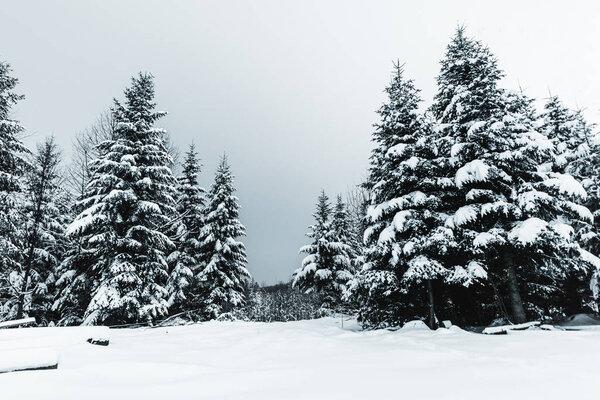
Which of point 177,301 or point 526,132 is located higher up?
point 526,132

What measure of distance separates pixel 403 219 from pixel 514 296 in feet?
16.2

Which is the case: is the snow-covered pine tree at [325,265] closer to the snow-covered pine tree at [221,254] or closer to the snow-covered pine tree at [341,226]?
the snow-covered pine tree at [341,226]

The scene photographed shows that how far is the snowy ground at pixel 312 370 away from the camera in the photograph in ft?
12.4

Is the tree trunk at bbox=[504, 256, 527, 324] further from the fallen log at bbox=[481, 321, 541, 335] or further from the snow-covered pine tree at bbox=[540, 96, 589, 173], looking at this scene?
the snow-covered pine tree at bbox=[540, 96, 589, 173]

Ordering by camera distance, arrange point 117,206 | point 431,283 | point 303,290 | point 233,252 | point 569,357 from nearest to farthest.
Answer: point 569,357 → point 431,283 → point 117,206 → point 233,252 → point 303,290

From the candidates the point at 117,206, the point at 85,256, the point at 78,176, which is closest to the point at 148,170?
the point at 117,206

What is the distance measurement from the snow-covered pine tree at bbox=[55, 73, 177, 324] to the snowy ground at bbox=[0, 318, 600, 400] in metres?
7.58

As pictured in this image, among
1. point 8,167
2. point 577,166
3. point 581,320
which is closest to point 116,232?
point 8,167

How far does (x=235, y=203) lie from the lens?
77.4 feet

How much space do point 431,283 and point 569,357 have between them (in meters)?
7.17

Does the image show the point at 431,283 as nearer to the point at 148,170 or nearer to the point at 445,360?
the point at 445,360

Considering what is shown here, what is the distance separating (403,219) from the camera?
482 inches

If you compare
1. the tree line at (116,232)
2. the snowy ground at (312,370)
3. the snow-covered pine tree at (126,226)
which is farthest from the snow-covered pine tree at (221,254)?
the snowy ground at (312,370)

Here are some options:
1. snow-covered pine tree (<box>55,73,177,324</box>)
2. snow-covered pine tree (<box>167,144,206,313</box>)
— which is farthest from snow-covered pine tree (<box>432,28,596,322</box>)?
snow-covered pine tree (<box>167,144,206,313</box>)
